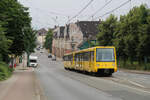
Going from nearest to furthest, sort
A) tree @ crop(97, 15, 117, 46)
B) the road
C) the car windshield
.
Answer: the road
the car windshield
tree @ crop(97, 15, 117, 46)

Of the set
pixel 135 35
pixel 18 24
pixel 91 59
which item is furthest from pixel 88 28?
pixel 91 59

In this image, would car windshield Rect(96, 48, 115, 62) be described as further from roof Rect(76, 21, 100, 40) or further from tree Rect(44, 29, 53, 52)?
tree Rect(44, 29, 53, 52)

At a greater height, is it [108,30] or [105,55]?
[108,30]

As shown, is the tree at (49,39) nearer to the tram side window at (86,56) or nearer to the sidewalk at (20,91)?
the tram side window at (86,56)

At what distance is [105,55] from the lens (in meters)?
27.8

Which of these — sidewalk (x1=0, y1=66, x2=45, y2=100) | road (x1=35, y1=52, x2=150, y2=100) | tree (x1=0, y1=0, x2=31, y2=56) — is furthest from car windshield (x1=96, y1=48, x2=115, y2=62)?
tree (x1=0, y1=0, x2=31, y2=56)

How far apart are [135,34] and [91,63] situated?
17.1 metres

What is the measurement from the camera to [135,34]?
44.2 m

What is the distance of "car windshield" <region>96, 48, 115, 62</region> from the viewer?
90.7ft

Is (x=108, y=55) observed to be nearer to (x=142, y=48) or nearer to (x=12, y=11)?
(x=12, y=11)

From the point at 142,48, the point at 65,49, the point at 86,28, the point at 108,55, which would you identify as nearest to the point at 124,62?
the point at 142,48

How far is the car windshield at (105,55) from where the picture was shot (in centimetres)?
2766

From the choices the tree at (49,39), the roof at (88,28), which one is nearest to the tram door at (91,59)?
the roof at (88,28)

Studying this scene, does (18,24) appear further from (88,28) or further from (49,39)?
(49,39)
